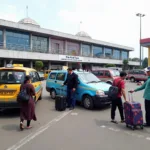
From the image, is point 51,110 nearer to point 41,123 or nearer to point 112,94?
point 41,123

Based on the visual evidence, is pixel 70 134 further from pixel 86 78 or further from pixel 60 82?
pixel 60 82

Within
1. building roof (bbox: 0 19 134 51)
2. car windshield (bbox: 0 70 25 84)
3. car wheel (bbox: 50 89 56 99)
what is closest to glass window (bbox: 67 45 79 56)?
building roof (bbox: 0 19 134 51)

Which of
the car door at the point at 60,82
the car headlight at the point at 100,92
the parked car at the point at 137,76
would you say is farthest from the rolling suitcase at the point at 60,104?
the parked car at the point at 137,76

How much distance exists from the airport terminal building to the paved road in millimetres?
28525

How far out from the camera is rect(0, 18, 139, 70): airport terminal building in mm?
35513

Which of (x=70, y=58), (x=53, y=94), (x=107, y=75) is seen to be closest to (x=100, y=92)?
(x=53, y=94)

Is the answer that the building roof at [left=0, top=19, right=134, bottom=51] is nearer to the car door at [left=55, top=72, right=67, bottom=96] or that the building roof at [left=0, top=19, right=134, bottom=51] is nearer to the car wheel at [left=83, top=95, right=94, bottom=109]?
the car door at [left=55, top=72, right=67, bottom=96]

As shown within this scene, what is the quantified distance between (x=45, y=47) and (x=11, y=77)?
3787 cm

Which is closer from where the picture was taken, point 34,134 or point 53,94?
point 34,134

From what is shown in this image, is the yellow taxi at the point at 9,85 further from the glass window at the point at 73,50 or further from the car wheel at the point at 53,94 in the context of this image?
the glass window at the point at 73,50

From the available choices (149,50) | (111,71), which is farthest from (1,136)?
(149,50)

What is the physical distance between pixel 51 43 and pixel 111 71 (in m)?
30.0

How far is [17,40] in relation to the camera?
126 ft

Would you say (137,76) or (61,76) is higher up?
(61,76)
